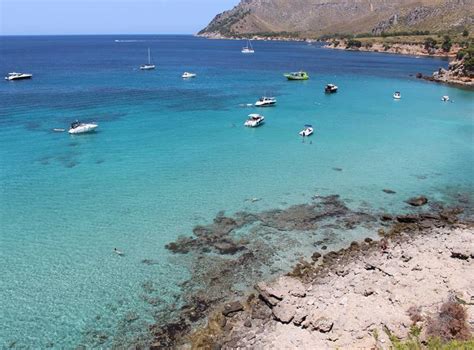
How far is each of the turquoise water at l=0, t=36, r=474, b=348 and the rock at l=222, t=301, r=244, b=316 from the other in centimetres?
393

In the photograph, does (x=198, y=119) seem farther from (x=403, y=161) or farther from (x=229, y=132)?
(x=403, y=161)

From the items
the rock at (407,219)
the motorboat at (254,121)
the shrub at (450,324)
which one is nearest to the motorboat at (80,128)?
the motorboat at (254,121)

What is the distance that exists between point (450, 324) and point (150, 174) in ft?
121

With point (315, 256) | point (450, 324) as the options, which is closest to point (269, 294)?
point (315, 256)

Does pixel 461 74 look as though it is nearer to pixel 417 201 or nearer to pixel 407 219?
pixel 417 201

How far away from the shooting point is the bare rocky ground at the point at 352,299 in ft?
80.3

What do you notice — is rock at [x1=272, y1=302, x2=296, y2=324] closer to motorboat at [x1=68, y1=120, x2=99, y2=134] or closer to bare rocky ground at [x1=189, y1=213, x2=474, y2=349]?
bare rocky ground at [x1=189, y1=213, x2=474, y2=349]

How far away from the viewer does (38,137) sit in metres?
66.2

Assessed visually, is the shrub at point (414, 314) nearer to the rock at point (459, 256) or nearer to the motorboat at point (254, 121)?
the rock at point (459, 256)

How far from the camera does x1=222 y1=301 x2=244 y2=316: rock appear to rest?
27.3 m

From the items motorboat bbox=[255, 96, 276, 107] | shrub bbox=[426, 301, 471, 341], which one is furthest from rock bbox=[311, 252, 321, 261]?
motorboat bbox=[255, 96, 276, 107]

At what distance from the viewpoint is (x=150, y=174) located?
51.2m

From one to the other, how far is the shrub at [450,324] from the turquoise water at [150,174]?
1637 cm

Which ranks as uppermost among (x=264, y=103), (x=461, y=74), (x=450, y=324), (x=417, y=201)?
(x=461, y=74)
